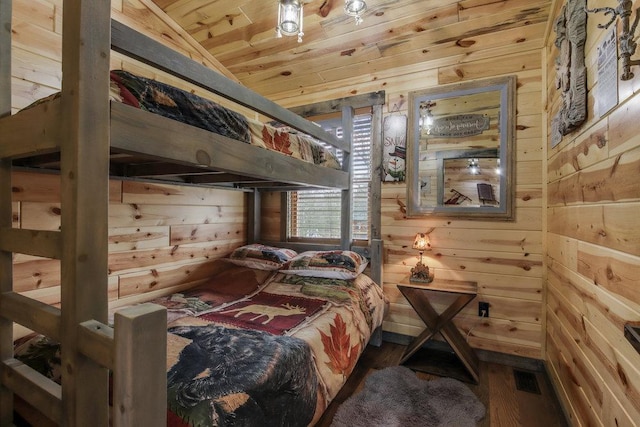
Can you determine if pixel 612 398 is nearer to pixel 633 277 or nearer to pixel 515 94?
pixel 633 277

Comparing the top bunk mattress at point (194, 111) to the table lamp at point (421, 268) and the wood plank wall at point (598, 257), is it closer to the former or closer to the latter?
the table lamp at point (421, 268)

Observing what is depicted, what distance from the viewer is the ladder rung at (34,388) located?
2.63 feet

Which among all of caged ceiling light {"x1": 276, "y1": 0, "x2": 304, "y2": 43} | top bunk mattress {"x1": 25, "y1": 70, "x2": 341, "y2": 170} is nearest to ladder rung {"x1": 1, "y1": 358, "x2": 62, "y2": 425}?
top bunk mattress {"x1": 25, "y1": 70, "x2": 341, "y2": 170}

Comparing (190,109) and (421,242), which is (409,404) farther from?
(190,109)

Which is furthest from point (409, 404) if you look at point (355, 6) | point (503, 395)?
point (355, 6)

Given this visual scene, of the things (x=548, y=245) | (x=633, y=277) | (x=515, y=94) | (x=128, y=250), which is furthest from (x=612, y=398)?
(x=128, y=250)

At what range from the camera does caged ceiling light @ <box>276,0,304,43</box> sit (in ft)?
5.79

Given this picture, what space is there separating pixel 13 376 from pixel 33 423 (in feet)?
0.81

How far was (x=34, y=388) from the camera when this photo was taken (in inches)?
34.1

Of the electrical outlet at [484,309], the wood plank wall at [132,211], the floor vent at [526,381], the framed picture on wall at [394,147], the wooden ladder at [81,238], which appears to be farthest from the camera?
the framed picture on wall at [394,147]

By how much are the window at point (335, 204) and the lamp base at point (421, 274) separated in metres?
0.55

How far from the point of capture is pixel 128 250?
1.96 meters

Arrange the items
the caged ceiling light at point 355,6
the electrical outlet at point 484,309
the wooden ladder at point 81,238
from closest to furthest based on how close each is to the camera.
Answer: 1. the wooden ladder at point 81,238
2. the caged ceiling light at point 355,6
3. the electrical outlet at point 484,309

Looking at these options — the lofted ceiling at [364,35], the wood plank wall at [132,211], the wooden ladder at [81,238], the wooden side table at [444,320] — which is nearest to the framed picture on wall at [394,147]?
the lofted ceiling at [364,35]
